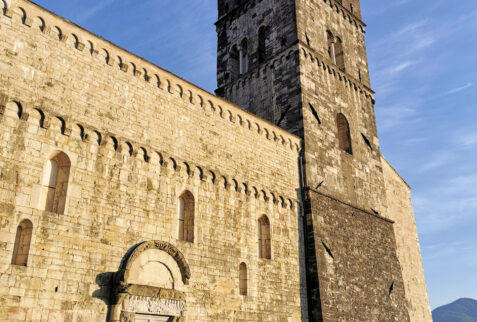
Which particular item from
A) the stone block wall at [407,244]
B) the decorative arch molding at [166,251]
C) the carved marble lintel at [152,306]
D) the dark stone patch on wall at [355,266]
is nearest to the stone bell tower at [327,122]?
the dark stone patch on wall at [355,266]

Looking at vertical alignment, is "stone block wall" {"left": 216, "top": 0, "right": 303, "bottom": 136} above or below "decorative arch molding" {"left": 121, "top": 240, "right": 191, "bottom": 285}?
above

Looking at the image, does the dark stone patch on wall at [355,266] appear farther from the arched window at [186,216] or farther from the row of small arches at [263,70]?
the row of small arches at [263,70]

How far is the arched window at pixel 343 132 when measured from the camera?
59.5ft

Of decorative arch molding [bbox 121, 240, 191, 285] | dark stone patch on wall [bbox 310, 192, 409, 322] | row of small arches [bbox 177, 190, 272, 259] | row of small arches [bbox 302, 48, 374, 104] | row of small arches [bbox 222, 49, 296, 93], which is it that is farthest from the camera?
row of small arches [bbox 302, 48, 374, 104]

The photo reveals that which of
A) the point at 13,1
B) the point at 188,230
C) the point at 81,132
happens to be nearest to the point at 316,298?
the point at 188,230

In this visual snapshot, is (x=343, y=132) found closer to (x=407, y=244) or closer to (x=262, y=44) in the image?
(x=262, y=44)

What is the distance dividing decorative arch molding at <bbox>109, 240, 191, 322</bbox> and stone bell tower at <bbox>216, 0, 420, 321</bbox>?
5083mm

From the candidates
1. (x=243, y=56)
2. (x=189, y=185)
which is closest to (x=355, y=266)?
(x=189, y=185)

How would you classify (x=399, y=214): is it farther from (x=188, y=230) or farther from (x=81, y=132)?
(x=81, y=132)

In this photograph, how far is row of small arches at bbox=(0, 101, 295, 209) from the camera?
9.08 meters

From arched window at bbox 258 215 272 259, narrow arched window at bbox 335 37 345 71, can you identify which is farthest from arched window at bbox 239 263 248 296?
narrow arched window at bbox 335 37 345 71

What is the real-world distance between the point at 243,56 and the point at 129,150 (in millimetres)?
10812

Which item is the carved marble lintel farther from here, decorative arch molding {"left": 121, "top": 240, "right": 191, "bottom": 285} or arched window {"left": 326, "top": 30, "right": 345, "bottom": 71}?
arched window {"left": 326, "top": 30, "right": 345, "bottom": 71}

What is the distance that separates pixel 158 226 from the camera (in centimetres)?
1070
